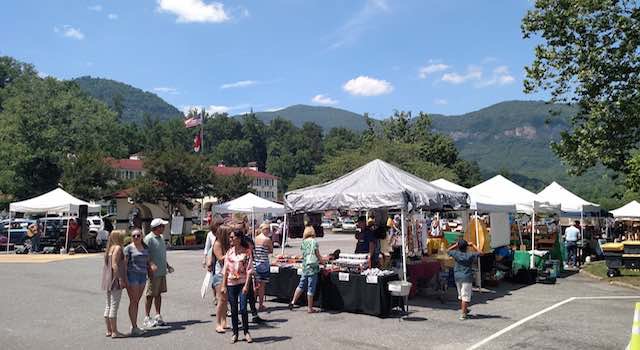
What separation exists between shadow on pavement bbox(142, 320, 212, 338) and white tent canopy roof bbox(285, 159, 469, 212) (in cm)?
379

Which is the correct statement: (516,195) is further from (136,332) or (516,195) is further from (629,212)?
(629,212)

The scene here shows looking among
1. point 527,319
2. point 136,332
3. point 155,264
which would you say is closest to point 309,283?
point 155,264

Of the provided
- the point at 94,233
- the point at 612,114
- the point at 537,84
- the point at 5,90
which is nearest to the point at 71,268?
the point at 94,233

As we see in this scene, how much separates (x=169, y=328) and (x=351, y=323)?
293 cm

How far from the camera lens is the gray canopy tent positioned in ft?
35.2

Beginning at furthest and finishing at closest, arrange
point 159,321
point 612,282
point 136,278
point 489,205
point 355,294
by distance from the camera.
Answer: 1. point 612,282
2. point 489,205
3. point 355,294
4. point 159,321
5. point 136,278

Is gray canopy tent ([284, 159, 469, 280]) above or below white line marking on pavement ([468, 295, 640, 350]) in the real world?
above

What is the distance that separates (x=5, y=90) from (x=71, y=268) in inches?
2908

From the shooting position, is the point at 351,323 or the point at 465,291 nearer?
the point at 351,323

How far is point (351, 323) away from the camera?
9.03 m

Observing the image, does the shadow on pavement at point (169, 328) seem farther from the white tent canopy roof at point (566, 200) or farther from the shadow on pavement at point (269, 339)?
the white tent canopy roof at point (566, 200)

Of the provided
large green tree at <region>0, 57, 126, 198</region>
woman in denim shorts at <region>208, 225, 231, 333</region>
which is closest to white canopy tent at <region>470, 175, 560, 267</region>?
woman in denim shorts at <region>208, 225, 231, 333</region>

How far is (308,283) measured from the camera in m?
10.1

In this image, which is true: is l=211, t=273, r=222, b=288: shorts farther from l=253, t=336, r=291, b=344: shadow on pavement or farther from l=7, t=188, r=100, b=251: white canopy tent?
l=7, t=188, r=100, b=251: white canopy tent
